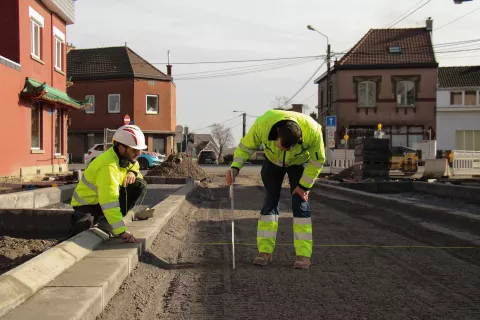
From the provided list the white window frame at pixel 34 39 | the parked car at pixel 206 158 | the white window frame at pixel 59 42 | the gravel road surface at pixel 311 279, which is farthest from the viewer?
the parked car at pixel 206 158

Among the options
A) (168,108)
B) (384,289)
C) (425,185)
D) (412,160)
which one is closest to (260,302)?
(384,289)

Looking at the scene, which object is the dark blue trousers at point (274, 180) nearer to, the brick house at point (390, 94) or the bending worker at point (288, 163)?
the bending worker at point (288, 163)

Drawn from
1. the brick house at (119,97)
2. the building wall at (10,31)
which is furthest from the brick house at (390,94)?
the building wall at (10,31)

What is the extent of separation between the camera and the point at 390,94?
4009 cm

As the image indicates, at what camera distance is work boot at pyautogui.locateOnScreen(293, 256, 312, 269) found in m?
4.87

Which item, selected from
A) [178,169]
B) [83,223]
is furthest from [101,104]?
[83,223]

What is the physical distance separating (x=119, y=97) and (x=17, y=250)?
1338 inches

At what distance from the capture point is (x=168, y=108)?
129ft

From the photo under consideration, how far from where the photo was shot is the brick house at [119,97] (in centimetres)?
3822

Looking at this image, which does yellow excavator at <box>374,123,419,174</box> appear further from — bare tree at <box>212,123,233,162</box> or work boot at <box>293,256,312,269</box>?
bare tree at <box>212,123,233,162</box>

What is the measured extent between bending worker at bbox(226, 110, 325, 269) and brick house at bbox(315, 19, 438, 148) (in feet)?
116

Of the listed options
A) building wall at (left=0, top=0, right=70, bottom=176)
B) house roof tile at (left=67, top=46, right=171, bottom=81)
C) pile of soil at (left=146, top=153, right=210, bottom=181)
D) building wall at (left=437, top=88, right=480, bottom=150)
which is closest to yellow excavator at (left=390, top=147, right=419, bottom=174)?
pile of soil at (left=146, top=153, right=210, bottom=181)

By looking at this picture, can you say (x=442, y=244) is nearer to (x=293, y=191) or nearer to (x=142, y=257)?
(x=293, y=191)

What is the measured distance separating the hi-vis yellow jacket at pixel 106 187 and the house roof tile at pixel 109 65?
3350cm
